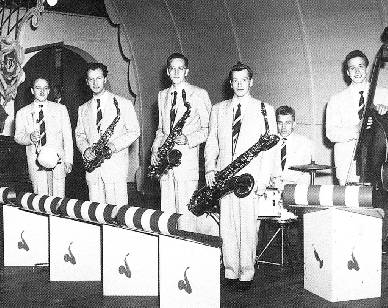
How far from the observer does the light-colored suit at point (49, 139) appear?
7.36 metres

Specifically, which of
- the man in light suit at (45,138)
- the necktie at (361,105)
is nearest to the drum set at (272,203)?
the necktie at (361,105)

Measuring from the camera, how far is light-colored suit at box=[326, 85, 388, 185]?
6754 millimetres

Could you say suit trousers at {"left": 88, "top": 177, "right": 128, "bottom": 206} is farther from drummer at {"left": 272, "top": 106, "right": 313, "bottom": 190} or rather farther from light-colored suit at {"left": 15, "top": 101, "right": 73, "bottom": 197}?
drummer at {"left": 272, "top": 106, "right": 313, "bottom": 190}

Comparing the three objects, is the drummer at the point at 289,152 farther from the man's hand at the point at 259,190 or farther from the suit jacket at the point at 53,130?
the suit jacket at the point at 53,130

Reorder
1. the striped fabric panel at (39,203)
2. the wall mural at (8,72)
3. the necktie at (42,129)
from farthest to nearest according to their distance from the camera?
the wall mural at (8,72), the necktie at (42,129), the striped fabric panel at (39,203)

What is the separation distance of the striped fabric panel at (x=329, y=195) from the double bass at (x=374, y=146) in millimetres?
445

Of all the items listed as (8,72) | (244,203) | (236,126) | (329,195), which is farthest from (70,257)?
(8,72)

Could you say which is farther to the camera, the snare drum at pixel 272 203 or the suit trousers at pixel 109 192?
the suit trousers at pixel 109 192

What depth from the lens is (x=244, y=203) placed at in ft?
19.2

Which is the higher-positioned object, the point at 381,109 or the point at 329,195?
the point at 381,109

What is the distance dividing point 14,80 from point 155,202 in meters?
3.46

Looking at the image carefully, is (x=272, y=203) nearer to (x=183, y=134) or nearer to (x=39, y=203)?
(x=183, y=134)

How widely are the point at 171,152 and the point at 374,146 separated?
2.04 meters

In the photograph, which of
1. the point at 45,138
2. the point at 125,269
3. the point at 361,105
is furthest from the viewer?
the point at 45,138
